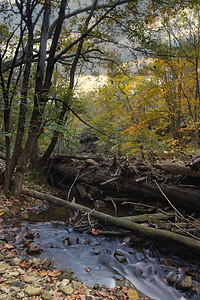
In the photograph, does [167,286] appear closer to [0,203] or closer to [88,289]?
[88,289]

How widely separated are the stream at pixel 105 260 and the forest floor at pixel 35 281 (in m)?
0.21

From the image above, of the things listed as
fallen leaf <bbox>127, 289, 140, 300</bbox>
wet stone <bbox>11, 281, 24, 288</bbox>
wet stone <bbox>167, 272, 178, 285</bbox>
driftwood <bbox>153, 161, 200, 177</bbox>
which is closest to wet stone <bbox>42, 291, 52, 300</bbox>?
wet stone <bbox>11, 281, 24, 288</bbox>

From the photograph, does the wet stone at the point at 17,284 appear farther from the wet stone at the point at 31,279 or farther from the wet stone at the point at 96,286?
the wet stone at the point at 96,286

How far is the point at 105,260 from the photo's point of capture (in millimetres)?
3967

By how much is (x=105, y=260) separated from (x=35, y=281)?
5.89 feet

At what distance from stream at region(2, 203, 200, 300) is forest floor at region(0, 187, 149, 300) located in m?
0.21

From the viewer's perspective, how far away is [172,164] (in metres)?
5.13

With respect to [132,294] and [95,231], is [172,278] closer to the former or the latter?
[132,294]

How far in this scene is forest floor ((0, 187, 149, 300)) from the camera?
94.0 inches

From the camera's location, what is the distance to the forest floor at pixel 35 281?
239 cm

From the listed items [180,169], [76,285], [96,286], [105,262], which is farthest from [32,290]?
[180,169]


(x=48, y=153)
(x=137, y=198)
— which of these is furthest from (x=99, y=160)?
(x=48, y=153)

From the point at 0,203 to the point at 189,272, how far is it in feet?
18.8

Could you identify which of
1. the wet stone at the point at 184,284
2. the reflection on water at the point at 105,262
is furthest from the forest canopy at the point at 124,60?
the wet stone at the point at 184,284
